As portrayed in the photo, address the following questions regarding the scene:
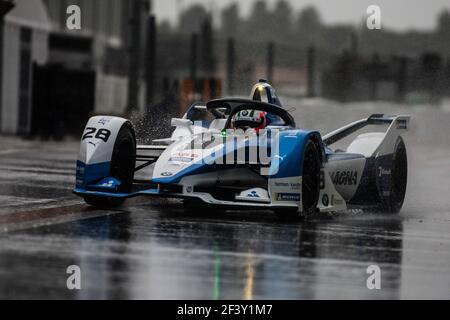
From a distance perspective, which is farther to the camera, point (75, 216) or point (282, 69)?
point (282, 69)

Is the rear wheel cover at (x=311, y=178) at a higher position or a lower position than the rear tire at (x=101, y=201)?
higher

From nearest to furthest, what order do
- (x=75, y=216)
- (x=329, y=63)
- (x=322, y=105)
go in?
(x=75, y=216)
(x=322, y=105)
(x=329, y=63)

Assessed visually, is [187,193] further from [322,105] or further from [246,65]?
[246,65]

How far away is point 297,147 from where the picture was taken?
484 inches

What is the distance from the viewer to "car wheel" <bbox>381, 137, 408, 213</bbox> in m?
14.5

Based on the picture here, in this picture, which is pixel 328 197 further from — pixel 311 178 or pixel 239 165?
pixel 239 165

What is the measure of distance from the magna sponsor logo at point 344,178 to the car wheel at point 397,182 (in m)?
0.68

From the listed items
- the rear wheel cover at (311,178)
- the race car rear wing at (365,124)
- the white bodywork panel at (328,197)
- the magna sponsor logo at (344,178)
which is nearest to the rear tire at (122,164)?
the rear wheel cover at (311,178)

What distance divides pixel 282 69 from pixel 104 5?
2820 centimetres

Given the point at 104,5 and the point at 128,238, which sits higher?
the point at 104,5

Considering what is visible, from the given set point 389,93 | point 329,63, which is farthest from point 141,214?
point 329,63

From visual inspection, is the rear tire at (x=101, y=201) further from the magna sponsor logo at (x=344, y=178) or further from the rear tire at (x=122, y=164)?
the magna sponsor logo at (x=344, y=178)

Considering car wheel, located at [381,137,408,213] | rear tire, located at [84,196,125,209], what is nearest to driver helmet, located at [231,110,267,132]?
rear tire, located at [84,196,125,209]

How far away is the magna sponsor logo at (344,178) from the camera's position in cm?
1354
